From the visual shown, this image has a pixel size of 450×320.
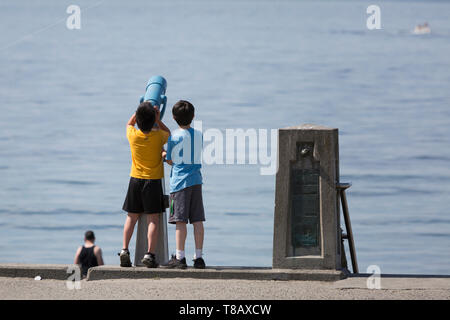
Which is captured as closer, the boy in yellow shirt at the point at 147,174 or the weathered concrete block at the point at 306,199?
the weathered concrete block at the point at 306,199

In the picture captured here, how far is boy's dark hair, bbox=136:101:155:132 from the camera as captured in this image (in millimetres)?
9430

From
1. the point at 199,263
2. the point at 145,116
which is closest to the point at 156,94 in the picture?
the point at 145,116

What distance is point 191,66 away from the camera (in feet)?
163

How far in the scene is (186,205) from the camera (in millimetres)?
9477

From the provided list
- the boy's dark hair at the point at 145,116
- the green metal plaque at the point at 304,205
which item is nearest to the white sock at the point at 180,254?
the green metal plaque at the point at 304,205

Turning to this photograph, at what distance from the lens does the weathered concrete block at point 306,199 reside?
935cm

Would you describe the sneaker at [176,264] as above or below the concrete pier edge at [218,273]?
above

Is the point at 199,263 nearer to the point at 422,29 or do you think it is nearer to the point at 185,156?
the point at 185,156

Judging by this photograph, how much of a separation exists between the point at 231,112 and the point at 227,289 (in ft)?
83.3

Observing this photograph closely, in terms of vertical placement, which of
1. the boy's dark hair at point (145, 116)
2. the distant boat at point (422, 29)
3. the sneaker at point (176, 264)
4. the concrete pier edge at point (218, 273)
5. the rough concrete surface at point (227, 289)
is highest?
the distant boat at point (422, 29)

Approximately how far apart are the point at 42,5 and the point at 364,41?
1126 inches

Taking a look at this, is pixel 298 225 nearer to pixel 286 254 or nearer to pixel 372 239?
pixel 286 254

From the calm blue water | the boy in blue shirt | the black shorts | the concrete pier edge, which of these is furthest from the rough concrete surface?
the calm blue water

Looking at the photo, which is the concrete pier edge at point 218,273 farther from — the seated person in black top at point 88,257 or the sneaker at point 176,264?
the seated person in black top at point 88,257
